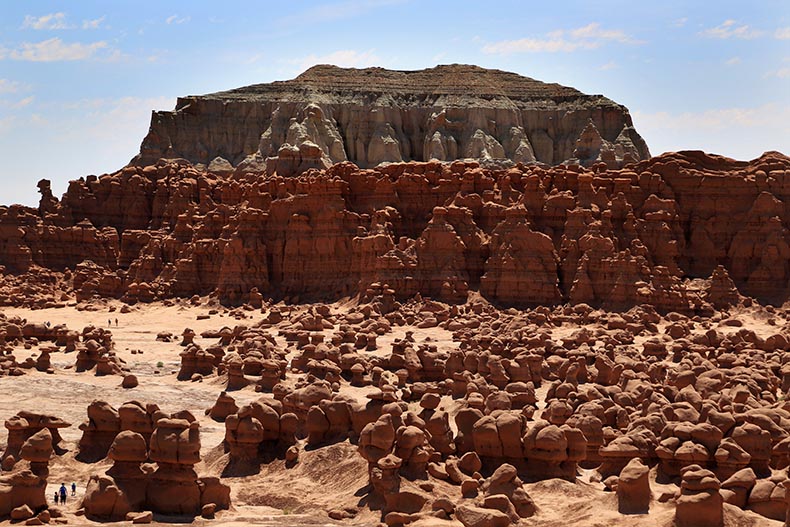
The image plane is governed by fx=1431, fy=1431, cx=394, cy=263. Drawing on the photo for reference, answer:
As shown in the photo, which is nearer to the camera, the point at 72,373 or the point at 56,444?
the point at 56,444

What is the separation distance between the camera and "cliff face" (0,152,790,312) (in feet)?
185

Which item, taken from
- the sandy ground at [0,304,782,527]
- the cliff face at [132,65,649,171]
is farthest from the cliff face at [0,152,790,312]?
the cliff face at [132,65,649,171]

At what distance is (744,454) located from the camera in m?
25.5

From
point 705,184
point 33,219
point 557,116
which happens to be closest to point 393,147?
point 557,116

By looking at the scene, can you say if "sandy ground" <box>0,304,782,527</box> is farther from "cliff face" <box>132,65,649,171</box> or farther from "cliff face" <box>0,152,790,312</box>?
"cliff face" <box>132,65,649,171</box>

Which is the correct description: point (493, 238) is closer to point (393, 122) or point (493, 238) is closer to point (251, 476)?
point (251, 476)

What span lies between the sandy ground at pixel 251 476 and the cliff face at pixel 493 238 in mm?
4306

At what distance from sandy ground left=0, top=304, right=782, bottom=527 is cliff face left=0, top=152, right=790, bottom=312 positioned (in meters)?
4.31

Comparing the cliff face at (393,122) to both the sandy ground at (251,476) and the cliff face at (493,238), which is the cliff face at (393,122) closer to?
the cliff face at (493,238)

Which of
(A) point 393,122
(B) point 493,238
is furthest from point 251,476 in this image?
(A) point 393,122

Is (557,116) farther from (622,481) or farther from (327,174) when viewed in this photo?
(622,481)

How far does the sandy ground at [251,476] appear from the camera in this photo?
24484mm

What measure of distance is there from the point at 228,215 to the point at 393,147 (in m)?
32.9

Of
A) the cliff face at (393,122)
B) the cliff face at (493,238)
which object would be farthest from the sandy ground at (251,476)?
the cliff face at (393,122)
